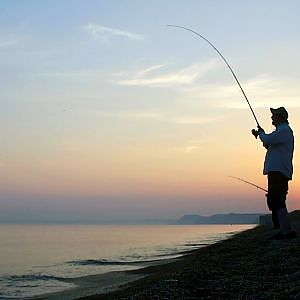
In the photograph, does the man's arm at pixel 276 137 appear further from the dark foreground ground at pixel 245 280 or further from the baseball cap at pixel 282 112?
the dark foreground ground at pixel 245 280

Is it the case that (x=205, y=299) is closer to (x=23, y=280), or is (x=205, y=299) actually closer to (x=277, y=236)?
(x=277, y=236)

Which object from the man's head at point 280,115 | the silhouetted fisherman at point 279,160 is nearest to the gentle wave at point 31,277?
the silhouetted fisherman at point 279,160

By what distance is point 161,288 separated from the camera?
22.6 feet

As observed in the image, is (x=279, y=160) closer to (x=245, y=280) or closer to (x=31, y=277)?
(x=245, y=280)

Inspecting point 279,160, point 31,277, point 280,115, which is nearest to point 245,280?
point 279,160

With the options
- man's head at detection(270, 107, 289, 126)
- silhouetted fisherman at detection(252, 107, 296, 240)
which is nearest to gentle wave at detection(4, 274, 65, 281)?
silhouetted fisherman at detection(252, 107, 296, 240)

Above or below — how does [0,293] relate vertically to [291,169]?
below

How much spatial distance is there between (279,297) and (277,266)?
74.6 inches

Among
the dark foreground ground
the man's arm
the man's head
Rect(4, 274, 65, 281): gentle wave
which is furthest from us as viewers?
Rect(4, 274, 65, 281): gentle wave

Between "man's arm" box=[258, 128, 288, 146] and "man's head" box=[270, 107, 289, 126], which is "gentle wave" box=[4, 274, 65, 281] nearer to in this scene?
"man's arm" box=[258, 128, 288, 146]

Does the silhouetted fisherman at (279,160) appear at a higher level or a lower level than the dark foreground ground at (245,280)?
higher

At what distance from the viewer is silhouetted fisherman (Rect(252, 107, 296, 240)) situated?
8844mm

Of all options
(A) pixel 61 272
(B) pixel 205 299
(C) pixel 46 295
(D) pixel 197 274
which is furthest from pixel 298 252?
(A) pixel 61 272

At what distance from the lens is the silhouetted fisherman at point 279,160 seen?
8.84m
